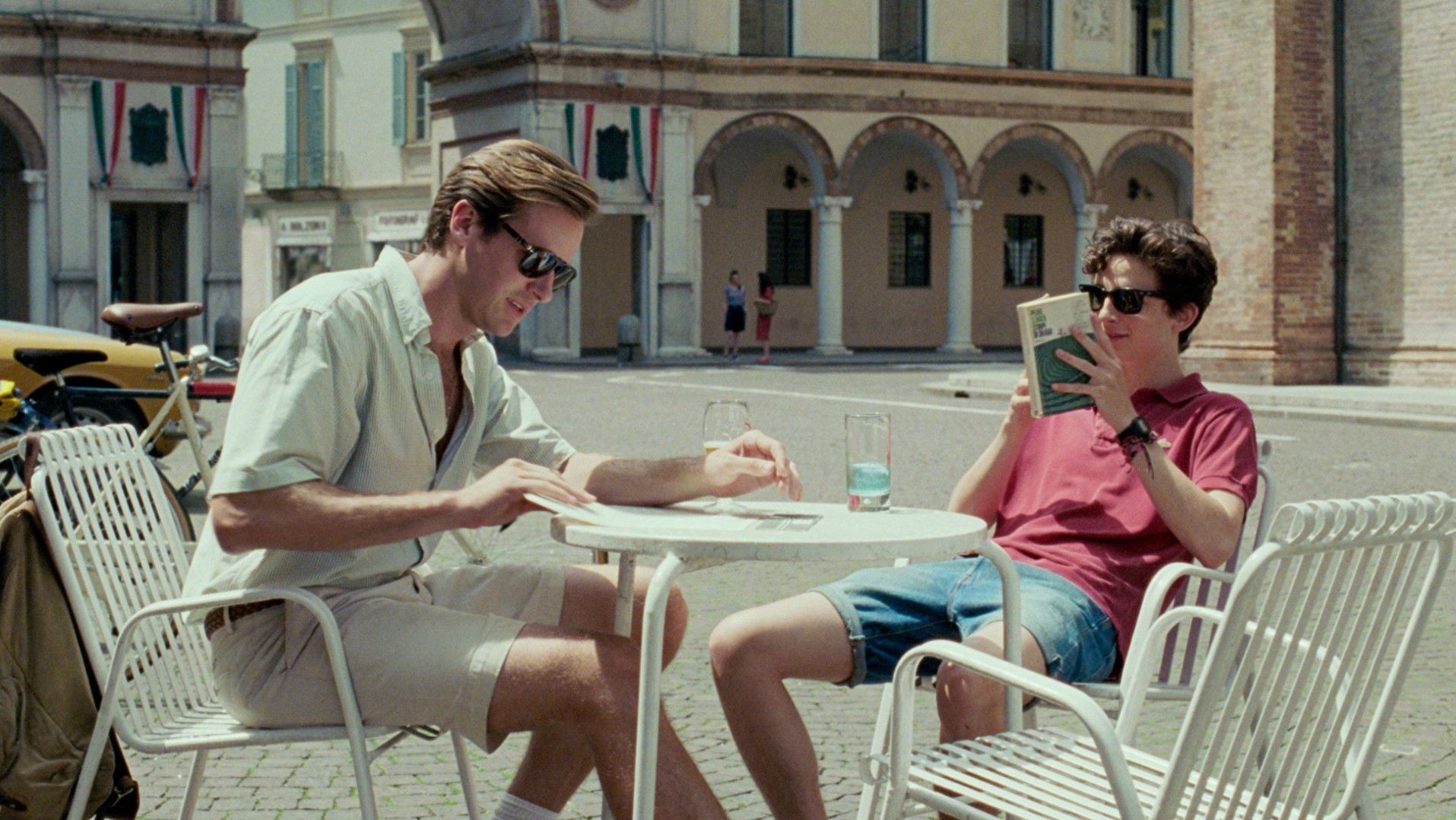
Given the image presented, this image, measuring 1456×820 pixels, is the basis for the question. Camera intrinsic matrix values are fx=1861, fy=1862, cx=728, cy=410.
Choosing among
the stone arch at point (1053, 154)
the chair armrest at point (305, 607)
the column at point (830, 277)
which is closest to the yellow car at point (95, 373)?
the chair armrest at point (305, 607)

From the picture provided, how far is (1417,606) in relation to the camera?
2.85 metres

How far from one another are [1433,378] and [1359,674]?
18.7 m

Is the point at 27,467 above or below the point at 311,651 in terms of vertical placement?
above

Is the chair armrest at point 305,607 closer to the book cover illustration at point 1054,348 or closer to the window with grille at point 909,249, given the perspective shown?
the book cover illustration at point 1054,348

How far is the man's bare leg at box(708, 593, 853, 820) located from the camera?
3.38 m

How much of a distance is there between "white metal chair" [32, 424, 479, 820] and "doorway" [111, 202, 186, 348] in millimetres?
28413

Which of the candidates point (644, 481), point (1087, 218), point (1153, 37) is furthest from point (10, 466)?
point (1153, 37)

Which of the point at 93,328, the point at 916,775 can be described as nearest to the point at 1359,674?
the point at 916,775

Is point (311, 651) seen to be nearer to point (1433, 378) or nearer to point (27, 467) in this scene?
point (27, 467)

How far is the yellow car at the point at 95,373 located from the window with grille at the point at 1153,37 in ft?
103

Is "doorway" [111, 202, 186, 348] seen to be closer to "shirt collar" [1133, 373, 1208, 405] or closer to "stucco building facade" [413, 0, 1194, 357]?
"stucco building facade" [413, 0, 1194, 357]

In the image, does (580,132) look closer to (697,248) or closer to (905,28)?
(697,248)

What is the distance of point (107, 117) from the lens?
98.1ft

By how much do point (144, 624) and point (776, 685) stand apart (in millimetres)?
1172
